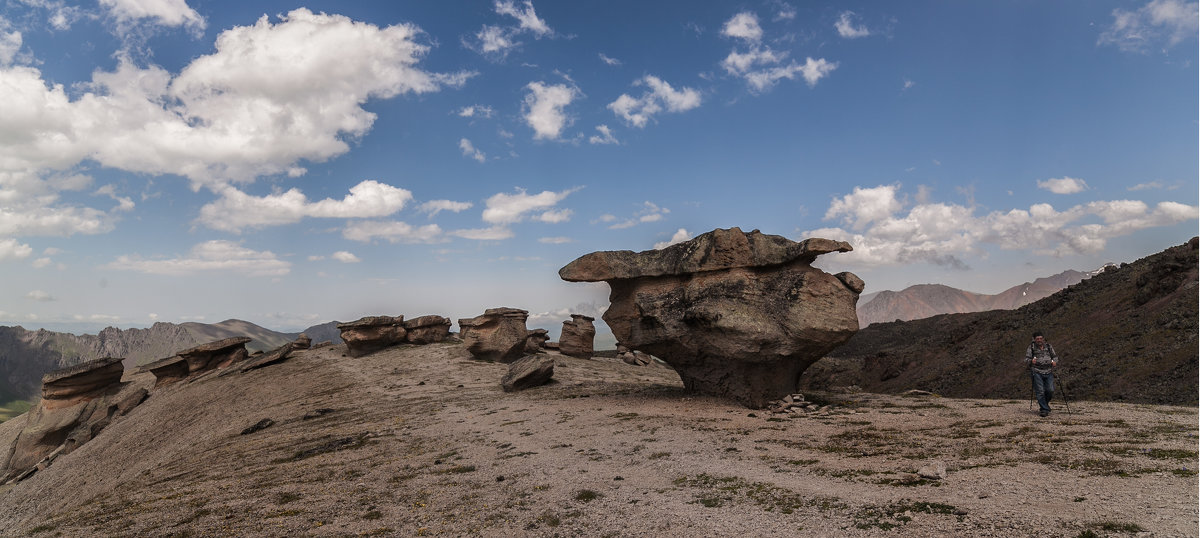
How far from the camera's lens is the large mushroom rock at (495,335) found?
41719 millimetres

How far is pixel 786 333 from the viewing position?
824 inches

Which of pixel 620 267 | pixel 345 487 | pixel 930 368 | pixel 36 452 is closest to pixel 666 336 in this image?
pixel 620 267

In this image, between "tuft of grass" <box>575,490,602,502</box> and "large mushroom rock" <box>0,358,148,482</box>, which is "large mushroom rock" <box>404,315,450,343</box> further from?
"tuft of grass" <box>575,490,602,502</box>

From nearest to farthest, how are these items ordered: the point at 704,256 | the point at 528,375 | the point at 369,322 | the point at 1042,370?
1. the point at 1042,370
2. the point at 704,256
3. the point at 528,375
4. the point at 369,322

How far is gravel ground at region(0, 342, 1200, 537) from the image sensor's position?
8.66 metres

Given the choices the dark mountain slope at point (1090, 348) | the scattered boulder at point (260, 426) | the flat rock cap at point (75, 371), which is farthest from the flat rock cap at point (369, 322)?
the dark mountain slope at point (1090, 348)

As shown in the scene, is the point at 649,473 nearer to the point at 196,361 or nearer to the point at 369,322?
the point at 369,322

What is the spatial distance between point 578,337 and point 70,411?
3878 cm

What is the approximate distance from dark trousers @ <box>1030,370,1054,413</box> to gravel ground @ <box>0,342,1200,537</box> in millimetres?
672

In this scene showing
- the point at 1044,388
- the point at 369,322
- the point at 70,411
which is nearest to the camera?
the point at 1044,388

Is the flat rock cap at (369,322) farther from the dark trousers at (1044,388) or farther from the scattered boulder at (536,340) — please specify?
the dark trousers at (1044,388)

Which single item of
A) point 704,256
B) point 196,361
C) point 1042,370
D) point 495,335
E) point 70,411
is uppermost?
point 704,256

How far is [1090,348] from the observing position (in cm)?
3169

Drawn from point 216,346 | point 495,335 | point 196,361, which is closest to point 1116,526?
point 495,335
